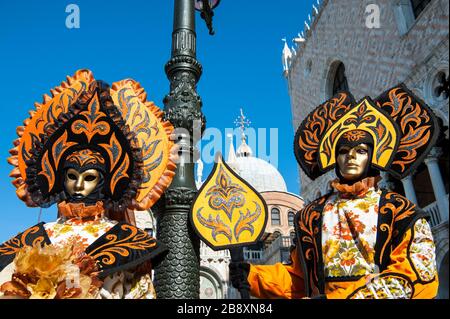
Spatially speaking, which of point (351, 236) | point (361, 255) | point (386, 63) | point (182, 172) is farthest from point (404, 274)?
point (386, 63)

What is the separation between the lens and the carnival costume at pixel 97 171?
240cm

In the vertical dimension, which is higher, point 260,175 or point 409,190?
point 260,175

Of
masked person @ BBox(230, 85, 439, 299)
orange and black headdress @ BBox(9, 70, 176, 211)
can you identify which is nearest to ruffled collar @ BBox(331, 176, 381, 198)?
masked person @ BBox(230, 85, 439, 299)

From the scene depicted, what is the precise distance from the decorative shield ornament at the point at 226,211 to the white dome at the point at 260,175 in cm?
3335

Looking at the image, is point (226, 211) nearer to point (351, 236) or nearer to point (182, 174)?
point (182, 174)

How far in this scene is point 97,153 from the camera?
8.76 ft

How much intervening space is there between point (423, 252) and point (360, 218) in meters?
0.38

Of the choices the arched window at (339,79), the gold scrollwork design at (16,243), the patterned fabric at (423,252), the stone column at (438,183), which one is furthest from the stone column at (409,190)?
the gold scrollwork design at (16,243)

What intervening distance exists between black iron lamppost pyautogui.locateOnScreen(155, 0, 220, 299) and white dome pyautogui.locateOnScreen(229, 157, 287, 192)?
32.7 m

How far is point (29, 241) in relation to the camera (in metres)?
2.46
